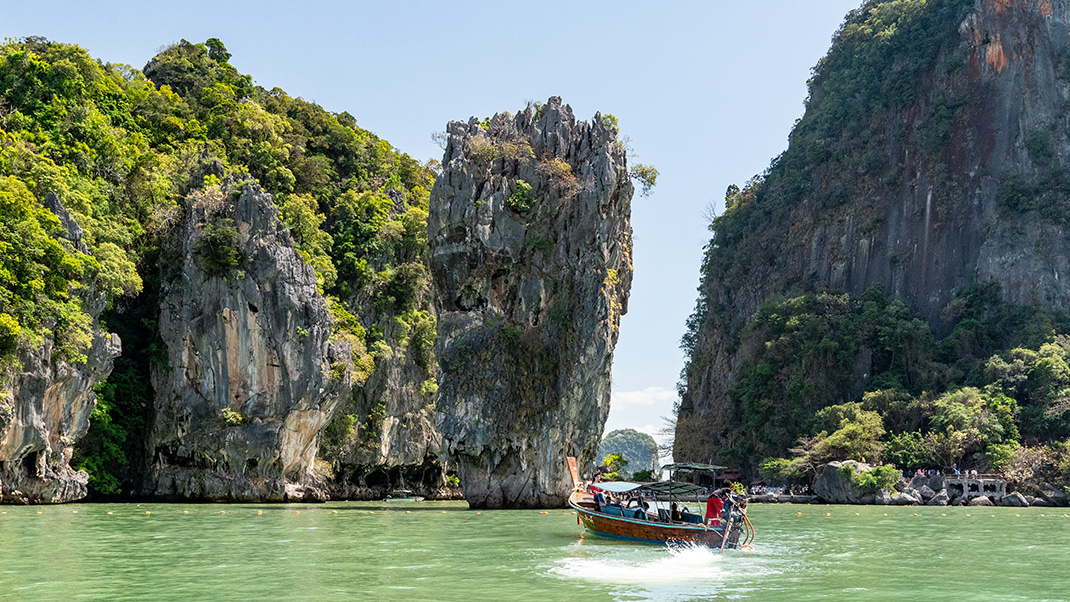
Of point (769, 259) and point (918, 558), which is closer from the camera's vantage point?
point (918, 558)

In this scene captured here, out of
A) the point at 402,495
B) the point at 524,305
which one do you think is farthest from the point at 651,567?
the point at 402,495

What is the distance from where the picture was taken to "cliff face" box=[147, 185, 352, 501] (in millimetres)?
43250

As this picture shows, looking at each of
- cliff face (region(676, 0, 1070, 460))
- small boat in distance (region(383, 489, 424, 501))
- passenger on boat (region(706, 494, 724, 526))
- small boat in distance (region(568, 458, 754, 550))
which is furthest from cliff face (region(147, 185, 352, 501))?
cliff face (region(676, 0, 1070, 460))

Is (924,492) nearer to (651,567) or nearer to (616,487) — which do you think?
(616,487)

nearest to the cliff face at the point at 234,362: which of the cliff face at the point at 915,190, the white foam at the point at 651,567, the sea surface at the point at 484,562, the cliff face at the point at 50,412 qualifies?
the cliff face at the point at 50,412

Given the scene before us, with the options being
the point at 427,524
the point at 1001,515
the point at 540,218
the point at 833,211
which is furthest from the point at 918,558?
the point at 833,211

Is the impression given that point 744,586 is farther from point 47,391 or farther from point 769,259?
point 769,259

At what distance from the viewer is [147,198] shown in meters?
45.8

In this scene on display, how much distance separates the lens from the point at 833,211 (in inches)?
3169

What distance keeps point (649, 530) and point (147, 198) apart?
1302 inches

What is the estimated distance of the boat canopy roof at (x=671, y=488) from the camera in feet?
85.4

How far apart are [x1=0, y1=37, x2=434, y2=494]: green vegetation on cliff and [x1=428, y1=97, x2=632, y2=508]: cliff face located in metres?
10.5

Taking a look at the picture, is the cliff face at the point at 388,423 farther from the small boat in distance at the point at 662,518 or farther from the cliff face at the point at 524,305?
the small boat in distance at the point at 662,518

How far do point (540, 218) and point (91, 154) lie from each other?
20.8m
